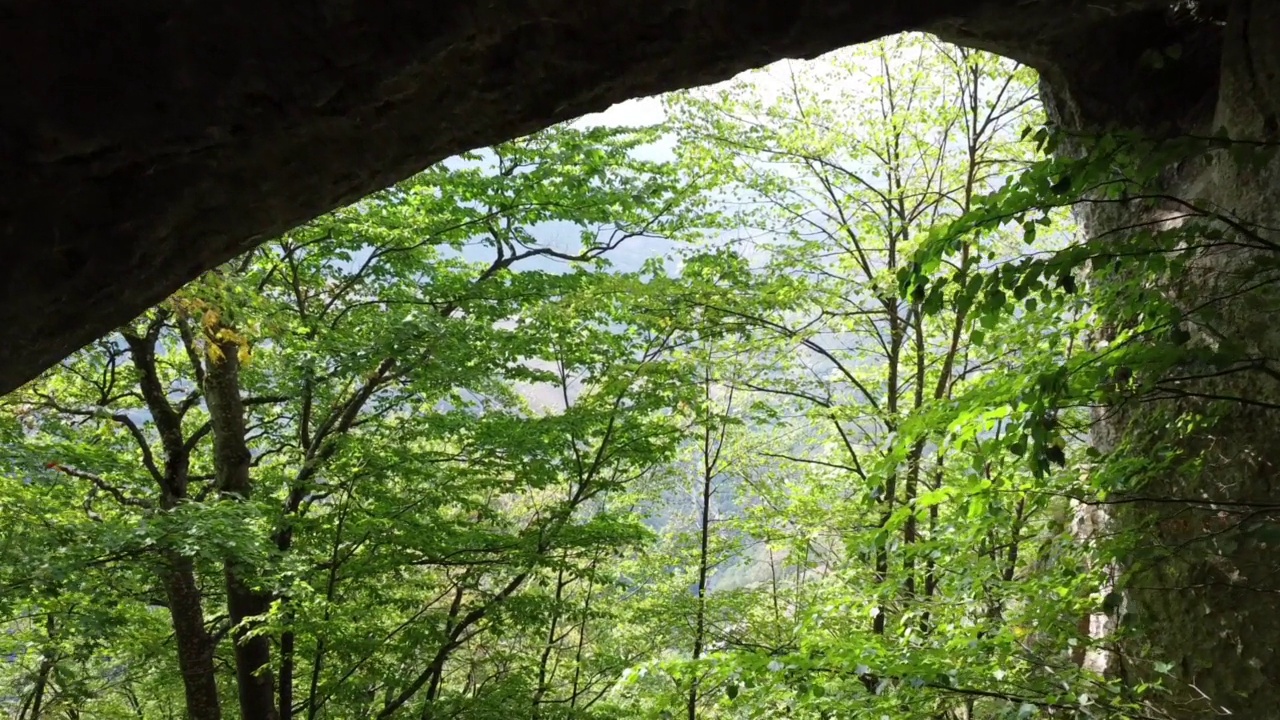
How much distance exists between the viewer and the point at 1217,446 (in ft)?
7.75

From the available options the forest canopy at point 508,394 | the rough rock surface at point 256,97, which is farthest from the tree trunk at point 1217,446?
the forest canopy at point 508,394

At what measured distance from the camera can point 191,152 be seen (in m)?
1.78

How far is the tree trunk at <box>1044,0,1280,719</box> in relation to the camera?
2150mm

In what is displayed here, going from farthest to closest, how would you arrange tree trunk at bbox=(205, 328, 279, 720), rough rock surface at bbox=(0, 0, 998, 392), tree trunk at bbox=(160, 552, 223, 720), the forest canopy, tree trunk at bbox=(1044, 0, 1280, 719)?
tree trunk at bbox=(160, 552, 223, 720) < tree trunk at bbox=(205, 328, 279, 720) < the forest canopy < tree trunk at bbox=(1044, 0, 1280, 719) < rough rock surface at bbox=(0, 0, 998, 392)

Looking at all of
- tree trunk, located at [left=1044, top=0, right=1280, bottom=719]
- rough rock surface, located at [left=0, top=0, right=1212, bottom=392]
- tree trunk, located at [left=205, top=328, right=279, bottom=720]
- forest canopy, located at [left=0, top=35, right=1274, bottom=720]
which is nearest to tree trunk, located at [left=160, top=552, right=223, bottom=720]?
forest canopy, located at [left=0, top=35, right=1274, bottom=720]

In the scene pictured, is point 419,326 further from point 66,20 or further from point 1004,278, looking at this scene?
point 1004,278

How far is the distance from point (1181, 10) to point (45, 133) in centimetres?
370

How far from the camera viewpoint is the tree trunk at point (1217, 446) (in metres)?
2.15

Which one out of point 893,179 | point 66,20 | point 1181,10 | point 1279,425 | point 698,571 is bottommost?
point 698,571

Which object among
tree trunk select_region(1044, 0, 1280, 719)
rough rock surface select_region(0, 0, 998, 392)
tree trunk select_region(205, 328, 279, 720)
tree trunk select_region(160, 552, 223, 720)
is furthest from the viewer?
tree trunk select_region(160, 552, 223, 720)

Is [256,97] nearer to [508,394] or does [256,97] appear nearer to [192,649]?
[508,394]

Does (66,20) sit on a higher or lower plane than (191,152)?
higher

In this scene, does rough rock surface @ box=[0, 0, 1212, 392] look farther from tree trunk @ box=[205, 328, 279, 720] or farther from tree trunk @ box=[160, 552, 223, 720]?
tree trunk @ box=[160, 552, 223, 720]

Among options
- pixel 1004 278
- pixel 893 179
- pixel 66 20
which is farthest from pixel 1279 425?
pixel 893 179
